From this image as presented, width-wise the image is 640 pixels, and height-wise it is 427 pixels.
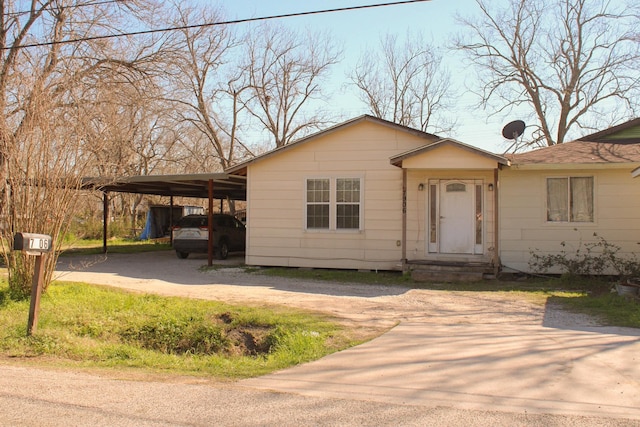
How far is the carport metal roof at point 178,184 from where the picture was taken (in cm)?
1582

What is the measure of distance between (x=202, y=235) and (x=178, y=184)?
8.18 feet

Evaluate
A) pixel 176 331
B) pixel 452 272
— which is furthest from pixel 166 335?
pixel 452 272

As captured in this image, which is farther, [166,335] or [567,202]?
[567,202]

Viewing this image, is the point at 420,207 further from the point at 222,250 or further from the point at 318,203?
the point at 222,250

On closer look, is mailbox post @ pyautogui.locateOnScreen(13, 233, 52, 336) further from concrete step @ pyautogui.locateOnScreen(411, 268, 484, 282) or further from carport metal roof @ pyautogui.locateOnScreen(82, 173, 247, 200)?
concrete step @ pyautogui.locateOnScreen(411, 268, 484, 282)

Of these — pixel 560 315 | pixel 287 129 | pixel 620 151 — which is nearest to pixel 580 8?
pixel 287 129

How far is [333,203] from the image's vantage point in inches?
595

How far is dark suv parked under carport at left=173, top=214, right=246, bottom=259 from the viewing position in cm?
1808

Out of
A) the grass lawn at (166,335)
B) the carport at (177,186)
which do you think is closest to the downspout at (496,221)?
the grass lawn at (166,335)

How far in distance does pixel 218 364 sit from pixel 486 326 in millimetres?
4027

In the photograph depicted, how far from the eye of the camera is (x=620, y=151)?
13922mm

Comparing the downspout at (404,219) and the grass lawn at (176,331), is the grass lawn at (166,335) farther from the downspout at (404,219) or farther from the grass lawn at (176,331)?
the downspout at (404,219)

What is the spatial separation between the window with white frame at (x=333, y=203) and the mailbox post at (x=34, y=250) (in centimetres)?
839

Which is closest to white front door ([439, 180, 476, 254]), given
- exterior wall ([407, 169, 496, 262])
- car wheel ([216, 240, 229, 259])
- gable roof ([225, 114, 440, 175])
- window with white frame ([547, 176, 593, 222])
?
exterior wall ([407, 169, 496, 262])
